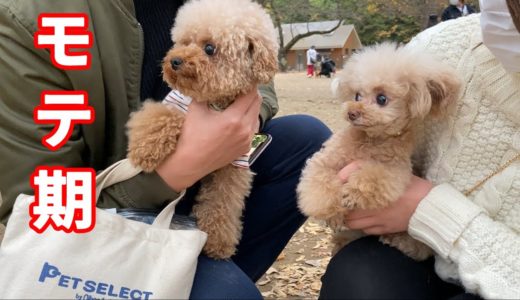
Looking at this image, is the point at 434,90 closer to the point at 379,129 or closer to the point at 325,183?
the point at 379,129

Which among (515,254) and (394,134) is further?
(394,134)

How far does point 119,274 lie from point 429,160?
3.10ft

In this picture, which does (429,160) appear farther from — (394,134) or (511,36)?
(511,36)

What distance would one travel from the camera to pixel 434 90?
1.35 metres

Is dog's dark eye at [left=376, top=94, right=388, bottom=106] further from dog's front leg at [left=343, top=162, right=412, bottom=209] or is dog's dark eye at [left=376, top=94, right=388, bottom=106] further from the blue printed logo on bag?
the blue printed logo on bag

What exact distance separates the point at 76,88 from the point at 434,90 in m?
1.02

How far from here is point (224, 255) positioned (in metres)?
1.71

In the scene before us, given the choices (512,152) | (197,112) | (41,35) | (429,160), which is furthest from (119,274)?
(512,152)

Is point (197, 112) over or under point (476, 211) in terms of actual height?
over

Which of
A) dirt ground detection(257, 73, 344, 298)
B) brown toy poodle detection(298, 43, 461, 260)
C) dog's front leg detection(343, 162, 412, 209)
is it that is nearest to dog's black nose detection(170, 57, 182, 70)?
brown toy poodle detection(298, 43, 461, 260)

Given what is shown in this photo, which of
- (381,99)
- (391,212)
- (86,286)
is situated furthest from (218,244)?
(381,99)

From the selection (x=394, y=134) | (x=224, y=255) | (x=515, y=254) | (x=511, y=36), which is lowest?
(x=224, y=255)

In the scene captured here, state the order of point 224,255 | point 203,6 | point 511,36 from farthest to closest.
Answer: point 224,255 → point 203,6 → point 511,36

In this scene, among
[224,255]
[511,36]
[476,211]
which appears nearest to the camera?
[511,36]
